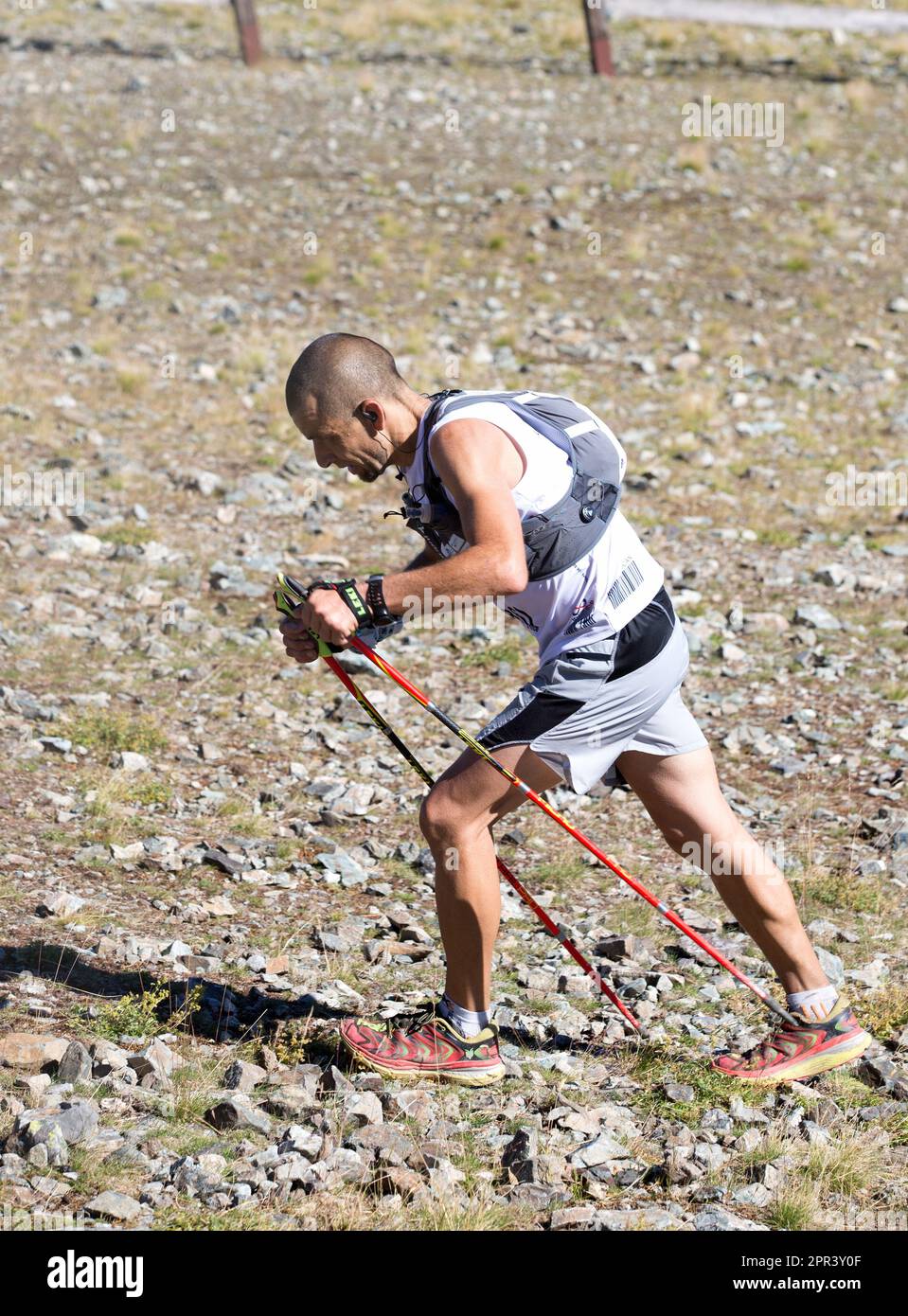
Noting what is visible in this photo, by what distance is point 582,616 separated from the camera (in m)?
4.97

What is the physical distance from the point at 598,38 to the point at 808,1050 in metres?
22.1

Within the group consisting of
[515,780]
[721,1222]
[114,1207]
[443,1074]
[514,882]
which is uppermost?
[515,780]

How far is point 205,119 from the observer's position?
20.7 metres

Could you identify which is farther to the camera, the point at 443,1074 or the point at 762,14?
the point at 762,14

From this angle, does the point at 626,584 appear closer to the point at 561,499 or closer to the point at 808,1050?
the point at 561,499

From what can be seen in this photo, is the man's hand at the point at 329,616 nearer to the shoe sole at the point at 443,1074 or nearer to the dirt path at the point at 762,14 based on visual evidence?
the shoe sole at the point at 443,1074

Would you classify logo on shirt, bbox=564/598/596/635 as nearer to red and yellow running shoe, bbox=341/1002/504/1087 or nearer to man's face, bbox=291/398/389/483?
man's face, bbox=291/398/389/483

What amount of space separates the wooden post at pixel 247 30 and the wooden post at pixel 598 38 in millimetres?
5485

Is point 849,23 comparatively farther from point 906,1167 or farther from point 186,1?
point 906,1167

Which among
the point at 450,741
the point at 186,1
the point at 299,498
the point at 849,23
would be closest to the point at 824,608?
the point at 450,741

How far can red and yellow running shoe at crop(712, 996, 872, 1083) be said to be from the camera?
17.2 ft

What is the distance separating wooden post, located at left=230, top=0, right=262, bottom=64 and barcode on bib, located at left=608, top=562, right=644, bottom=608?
795 inches

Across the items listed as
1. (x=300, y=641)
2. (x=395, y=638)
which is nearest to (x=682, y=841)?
(x=300, y=641)

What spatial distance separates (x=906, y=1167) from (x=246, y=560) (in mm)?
7280
